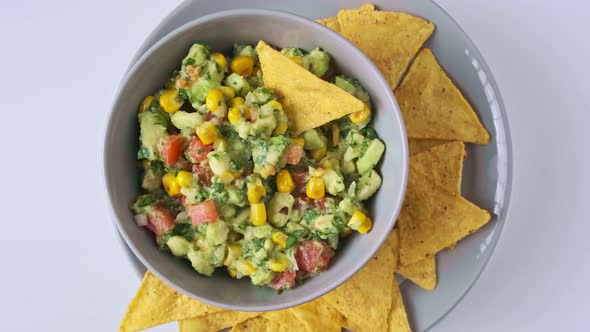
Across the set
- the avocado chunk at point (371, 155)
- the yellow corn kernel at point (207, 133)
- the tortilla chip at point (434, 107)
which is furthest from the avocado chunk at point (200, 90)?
the tortilla chip at point (434, 107)

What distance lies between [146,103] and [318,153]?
2.40ft

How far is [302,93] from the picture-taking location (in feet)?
7.68

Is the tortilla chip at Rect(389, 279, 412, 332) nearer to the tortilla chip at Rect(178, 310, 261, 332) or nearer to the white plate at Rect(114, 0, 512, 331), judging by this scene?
the white plate at Rect(114, 0, 512, 331)

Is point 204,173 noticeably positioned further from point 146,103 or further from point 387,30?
point 387,30

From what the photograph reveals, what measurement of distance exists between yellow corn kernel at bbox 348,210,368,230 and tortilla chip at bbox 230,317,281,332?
0.67 m

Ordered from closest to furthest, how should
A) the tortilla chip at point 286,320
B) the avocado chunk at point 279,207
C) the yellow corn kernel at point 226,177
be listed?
1. the yellow corn kernel at point 226,177
2. the avocado chunk at point 279,207
3. the tortilla chip at point 286,320

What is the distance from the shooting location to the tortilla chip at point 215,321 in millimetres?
2643

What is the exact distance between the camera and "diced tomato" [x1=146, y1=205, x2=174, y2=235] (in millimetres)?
2387

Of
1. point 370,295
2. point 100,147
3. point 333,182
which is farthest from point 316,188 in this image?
point 100,147

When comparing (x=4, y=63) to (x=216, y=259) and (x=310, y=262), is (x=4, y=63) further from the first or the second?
(x=310, y=262)

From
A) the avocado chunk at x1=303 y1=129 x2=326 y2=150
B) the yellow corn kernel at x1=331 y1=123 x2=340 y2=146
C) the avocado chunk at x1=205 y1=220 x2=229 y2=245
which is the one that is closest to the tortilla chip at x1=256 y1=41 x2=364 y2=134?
the avocado chunk at x1=303 y1=129 x2=326 y2=150

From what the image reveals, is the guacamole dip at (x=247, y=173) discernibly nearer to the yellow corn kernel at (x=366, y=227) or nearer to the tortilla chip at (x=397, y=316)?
the yellow corn kernel at (x=366, y=227)

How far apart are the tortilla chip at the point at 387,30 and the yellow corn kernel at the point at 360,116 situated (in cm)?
39

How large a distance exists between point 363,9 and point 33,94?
1805mm
